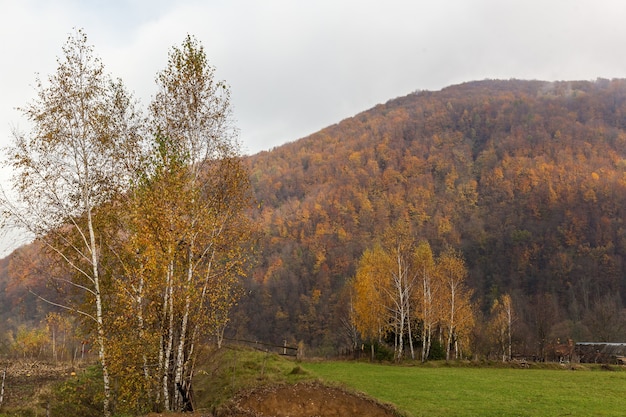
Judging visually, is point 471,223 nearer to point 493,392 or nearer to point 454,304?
point 454,304

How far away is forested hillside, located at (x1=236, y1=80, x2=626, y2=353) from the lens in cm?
9544

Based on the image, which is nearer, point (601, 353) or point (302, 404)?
point (302, 404)

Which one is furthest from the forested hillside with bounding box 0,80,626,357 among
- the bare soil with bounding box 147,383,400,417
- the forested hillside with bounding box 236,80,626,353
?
the bare soil with bounding box 147,383,400,417

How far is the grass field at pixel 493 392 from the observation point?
18000mm

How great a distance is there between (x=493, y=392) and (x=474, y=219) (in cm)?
10764

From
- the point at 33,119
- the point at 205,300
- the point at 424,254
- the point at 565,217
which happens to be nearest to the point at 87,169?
the point at 33,119

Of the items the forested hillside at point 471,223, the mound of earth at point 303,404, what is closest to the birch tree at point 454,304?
the forested hillside at point 471,223

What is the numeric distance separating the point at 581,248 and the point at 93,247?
376 feet

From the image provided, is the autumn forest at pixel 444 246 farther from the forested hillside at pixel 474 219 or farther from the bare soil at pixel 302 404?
the bare soil at pixel 302 404

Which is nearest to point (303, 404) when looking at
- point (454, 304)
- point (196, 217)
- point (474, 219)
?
point (196, 217)

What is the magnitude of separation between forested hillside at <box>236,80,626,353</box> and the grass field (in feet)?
76.3

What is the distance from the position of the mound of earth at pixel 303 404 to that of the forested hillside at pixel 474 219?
1585 inches

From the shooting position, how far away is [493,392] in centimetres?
2252

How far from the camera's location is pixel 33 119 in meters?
15.8
